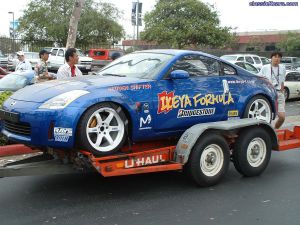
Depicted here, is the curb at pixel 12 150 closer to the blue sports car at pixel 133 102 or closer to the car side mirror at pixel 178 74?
the blue sports car at pixel 133 102

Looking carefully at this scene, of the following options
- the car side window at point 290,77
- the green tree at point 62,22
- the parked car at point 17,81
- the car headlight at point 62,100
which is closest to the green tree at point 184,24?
the green tree at point 62,22

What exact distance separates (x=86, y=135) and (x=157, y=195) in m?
1.26

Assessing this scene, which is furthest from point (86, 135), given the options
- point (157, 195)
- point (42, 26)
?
point (42, 26)

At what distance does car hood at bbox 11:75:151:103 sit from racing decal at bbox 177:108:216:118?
64 cm

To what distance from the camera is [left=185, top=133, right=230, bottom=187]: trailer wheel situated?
577cm

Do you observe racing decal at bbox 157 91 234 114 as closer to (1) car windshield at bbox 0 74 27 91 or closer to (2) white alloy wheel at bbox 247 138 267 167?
(2) white alloy wheel at bbox 247 138 267 167

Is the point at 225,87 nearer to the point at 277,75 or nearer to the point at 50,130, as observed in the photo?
the point at 50,130

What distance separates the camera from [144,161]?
5.57 m

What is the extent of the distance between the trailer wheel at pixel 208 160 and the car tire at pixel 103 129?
0.96 meters

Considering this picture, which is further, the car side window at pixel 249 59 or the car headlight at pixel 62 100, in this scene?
the car side window at pixel 249 59

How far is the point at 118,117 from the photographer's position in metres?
5.42

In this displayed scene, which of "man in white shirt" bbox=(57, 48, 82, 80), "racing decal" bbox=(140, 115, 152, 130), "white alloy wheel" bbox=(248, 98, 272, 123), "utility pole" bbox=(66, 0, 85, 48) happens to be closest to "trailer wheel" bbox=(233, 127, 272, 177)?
"white alloy wheel" bbox=(248, 98, 272, 123)

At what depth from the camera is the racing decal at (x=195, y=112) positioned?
5992 millimetres

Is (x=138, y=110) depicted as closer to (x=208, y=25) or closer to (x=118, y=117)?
(x=118, y=117)
